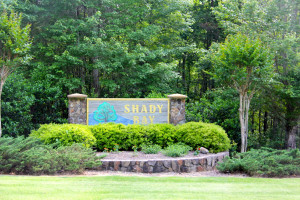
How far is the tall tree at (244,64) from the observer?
802cm

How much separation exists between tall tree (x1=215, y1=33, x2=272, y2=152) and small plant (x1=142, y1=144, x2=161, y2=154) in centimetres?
261

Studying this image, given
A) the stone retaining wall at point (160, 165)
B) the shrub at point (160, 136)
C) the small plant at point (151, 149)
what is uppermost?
the shrub at point (160, 136)

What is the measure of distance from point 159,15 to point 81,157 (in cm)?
849

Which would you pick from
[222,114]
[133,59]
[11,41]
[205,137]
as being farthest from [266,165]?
[11,41]

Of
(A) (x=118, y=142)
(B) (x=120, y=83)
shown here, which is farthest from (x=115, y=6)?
(A) (x=118, y=142)

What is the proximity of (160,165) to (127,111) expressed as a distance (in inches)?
116

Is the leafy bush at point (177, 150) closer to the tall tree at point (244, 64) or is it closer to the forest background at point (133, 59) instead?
the tall tree at point (244, 64)

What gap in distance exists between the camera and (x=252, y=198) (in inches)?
172

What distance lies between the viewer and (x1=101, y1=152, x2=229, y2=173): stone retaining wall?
6941 millimetres

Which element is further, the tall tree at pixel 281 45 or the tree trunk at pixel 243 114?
the tall tree at pixel 281 45

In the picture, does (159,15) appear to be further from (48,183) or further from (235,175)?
(48,183)

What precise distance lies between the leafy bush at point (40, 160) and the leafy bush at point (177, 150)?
1880 millimetres

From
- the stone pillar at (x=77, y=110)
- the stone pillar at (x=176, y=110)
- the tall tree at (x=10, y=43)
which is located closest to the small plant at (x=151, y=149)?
the stone pillar at (x=176, y=110)

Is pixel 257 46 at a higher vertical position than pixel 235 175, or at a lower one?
higher
